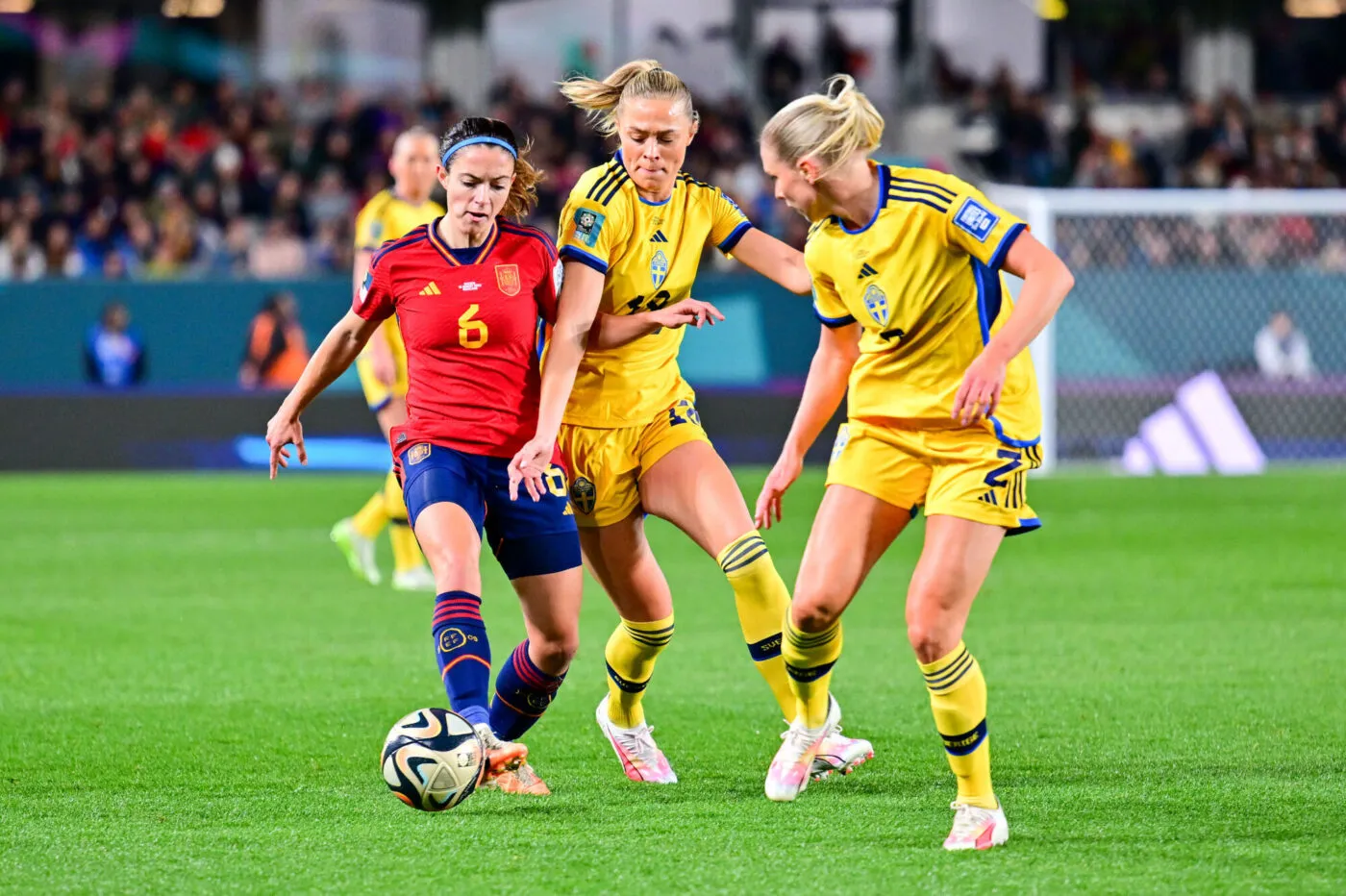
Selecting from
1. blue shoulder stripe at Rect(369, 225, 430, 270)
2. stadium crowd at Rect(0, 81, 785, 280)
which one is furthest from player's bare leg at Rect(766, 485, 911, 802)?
stadium crowd at Rect(0, 81, 785, 280)

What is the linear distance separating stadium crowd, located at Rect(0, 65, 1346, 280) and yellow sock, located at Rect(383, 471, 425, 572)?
8.96 metres

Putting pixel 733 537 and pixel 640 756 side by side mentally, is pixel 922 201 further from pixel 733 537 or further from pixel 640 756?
pixel 640 756

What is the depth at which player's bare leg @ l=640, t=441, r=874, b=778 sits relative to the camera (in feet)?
18.3

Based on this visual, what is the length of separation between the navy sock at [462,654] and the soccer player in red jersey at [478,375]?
0.07 meters

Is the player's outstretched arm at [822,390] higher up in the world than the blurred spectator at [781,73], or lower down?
higher up

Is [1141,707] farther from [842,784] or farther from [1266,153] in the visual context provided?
[1266,153]

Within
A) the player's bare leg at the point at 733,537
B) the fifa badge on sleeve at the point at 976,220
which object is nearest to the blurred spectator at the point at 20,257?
the player's bare leg at the point at 733,537

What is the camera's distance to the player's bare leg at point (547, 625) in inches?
209

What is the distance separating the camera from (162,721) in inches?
262

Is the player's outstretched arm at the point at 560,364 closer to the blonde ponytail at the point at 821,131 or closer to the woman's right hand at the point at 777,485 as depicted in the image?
the woman's right hand at the point at 777,485

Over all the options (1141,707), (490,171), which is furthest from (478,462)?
(1141,707)

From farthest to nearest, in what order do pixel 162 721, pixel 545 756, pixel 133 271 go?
pixel 133 271, pixel 162 721, pixel 545 756

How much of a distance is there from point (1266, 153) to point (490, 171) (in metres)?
21.4

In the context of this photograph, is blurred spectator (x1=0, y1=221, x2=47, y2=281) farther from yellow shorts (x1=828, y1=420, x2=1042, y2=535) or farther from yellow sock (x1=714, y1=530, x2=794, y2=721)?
yellow shorts (x1=828, y1=420, x2=1042, y2=535)
